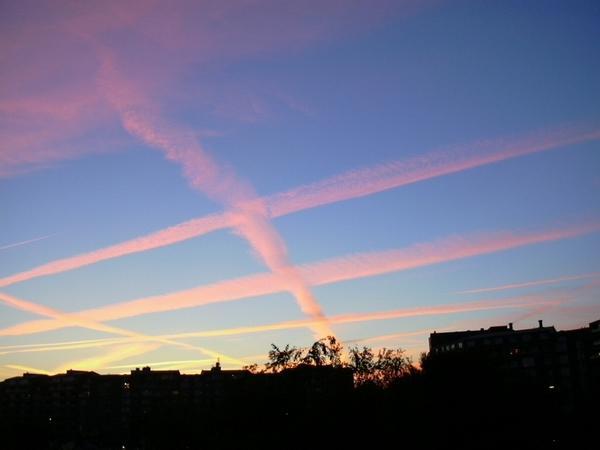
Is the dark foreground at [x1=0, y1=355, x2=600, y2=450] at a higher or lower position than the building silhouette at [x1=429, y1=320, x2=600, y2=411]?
lower

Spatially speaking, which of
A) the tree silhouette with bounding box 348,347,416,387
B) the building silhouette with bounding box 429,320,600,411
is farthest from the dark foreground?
the building silhouette with bounding box 429,320,600,411

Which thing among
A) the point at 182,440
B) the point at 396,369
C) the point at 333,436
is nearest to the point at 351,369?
the point at 396,369

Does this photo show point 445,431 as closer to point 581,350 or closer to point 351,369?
point 351,369

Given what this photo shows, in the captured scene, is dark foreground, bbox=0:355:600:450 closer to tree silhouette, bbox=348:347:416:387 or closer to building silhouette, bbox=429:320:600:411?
tree silhouette, bbox=348:347:416:387

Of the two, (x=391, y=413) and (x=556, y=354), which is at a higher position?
(x=556, y=354)

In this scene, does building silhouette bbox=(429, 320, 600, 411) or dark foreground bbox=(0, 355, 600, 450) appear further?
building silhouette bbox=(429, 320, 600, 411)

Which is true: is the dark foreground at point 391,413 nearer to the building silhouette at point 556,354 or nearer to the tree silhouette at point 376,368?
the tree silhouette at point 376,368

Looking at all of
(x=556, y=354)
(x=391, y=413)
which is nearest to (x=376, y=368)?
(x=391, y=413)

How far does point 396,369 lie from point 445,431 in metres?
14.7

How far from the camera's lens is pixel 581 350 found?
133m

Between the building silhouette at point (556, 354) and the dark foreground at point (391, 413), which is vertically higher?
the building silhouette at point (556, 354)

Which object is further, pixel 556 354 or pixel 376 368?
pixel 556 354

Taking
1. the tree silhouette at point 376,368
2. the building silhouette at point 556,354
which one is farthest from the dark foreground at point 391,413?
the building silhouette at point 556,354

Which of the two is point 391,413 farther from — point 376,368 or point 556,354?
point 556,354
